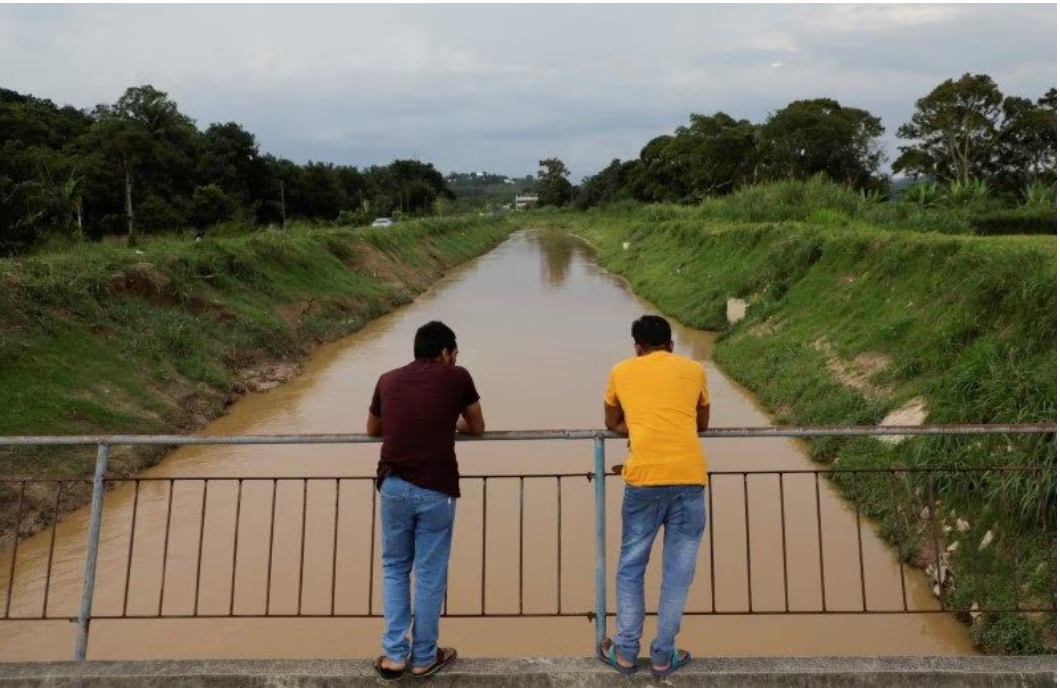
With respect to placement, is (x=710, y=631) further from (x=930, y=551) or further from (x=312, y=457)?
(x=312, y=457)

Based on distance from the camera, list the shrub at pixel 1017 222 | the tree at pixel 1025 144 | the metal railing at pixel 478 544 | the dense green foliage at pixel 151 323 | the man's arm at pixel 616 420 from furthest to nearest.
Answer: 1. the tree at pixel 1025 144
2. the shrub at pixel 1017 222
3. the dense green foliage at pixel 151 323
4. the metal railing at pixel 478 544
5. the man's arm at pixel 616 420

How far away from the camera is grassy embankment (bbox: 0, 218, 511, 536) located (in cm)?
809

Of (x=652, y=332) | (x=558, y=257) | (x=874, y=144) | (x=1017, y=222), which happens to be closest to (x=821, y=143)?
(x=874, y=144)

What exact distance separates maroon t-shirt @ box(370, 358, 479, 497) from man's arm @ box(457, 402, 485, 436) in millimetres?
68

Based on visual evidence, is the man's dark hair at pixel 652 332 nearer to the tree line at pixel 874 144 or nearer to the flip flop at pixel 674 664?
the flip flop at pixel 674 664

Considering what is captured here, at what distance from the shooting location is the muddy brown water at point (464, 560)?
521cm

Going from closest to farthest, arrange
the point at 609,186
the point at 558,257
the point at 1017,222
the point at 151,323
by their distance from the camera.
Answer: the point at 151,323 < the point at 1017,222 < the point at 558,257 < the point at 609,186

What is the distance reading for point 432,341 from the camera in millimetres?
3254

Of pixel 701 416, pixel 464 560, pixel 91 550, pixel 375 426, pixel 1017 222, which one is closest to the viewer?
pixel 701 416

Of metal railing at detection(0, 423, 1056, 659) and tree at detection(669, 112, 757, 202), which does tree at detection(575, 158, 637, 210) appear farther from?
metal railing at detection(0, 423, 1056, 659)

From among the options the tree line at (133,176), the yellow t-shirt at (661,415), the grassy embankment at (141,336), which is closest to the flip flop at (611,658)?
the yellow t-shirt at (661,415)

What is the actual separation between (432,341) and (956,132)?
44798mm

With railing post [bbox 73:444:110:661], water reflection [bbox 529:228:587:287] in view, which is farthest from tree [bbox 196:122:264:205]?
railing post [bbox 73:444:110:661]

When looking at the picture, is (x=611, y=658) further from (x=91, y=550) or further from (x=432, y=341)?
(x=91, y=550)
